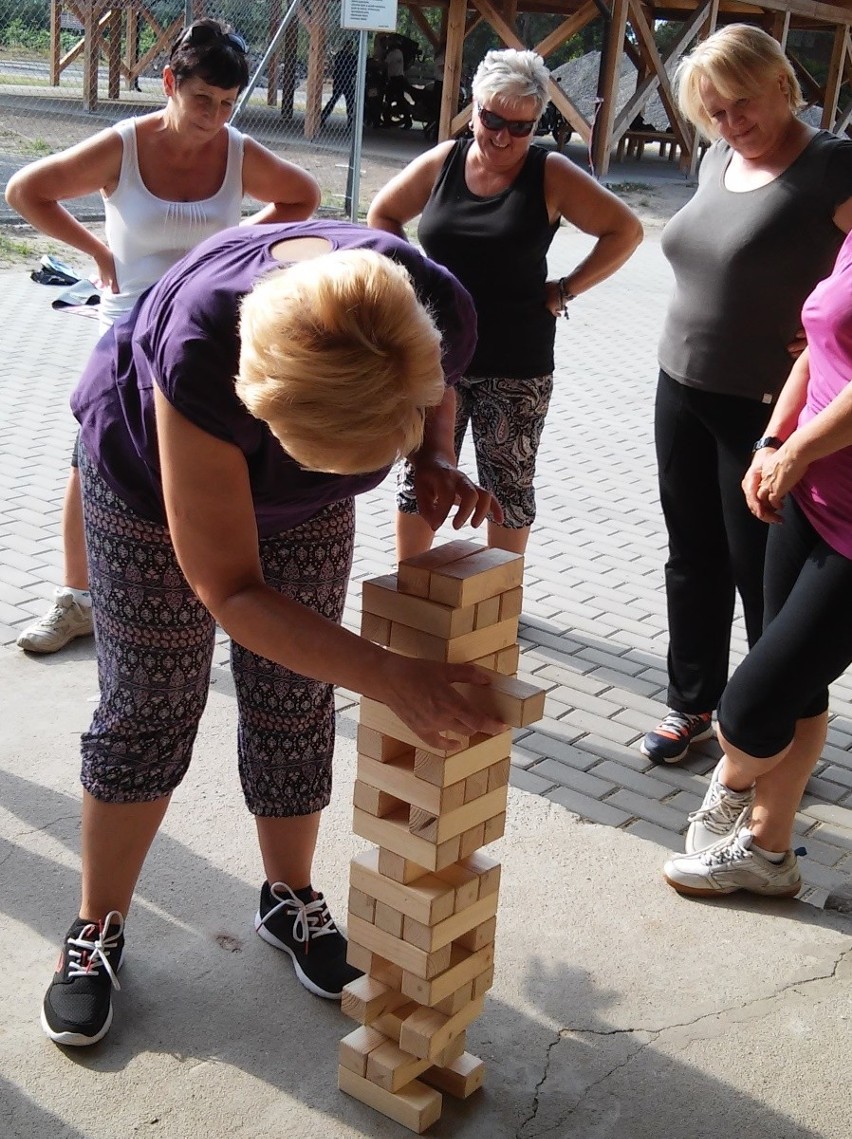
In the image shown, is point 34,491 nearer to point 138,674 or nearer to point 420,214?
point 420,214

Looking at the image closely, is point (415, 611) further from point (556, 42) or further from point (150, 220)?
point (556, 42)

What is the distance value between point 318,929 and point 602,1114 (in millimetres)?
680

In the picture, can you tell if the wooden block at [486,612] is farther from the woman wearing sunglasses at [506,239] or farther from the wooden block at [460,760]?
the woman wearing sunglasses at [506,239]

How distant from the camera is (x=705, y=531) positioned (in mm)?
3543

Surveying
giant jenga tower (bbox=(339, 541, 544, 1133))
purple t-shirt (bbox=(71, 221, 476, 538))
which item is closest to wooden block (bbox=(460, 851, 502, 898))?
giant jenga tower (bbox=(339, 541, 544, 1133))

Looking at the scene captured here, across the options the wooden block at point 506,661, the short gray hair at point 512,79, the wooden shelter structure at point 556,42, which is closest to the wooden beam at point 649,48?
the wooden shelter structure at point 556,42

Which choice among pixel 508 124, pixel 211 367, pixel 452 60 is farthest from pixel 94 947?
pixel 452 60

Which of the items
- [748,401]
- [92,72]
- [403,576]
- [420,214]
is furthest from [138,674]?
[92,72]

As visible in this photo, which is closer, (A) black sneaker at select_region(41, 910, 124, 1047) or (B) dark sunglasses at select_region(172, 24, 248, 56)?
(A) black sneaker at select_region(41, 910, 124, 1047)

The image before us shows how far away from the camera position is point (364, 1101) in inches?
89.8

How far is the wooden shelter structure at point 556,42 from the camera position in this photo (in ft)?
56.5

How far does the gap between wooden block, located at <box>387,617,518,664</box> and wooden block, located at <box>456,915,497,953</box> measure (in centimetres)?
47

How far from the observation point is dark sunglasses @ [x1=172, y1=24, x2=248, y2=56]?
3.51 metres

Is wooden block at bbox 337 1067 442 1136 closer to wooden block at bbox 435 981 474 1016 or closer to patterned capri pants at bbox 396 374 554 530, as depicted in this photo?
wooden block at bbox 435 981 474 1016
